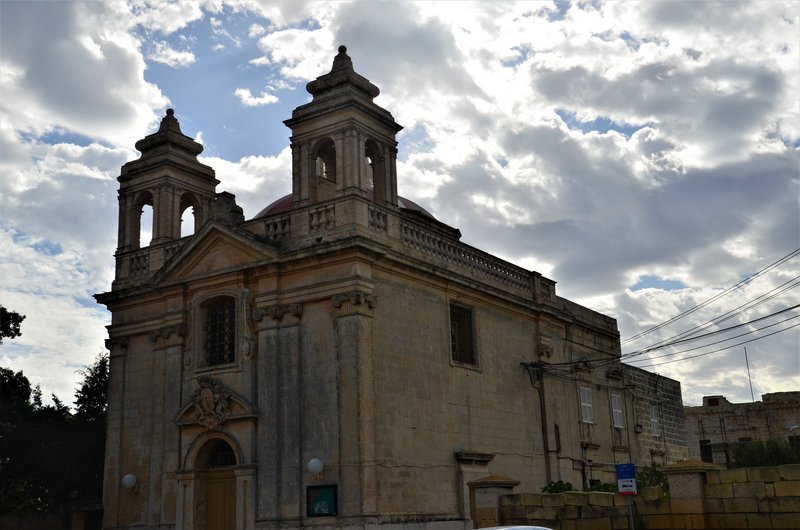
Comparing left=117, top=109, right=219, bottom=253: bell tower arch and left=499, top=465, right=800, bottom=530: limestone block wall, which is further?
left=117, top=109, right=219, bottom=253: bell tower arch

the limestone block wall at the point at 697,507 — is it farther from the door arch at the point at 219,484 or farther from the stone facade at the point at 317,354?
the door arch at the point at 219,484

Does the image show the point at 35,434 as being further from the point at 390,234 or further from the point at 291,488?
the point at 390,234

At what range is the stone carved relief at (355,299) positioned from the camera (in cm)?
2123

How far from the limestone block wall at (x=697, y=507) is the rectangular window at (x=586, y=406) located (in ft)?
36.0

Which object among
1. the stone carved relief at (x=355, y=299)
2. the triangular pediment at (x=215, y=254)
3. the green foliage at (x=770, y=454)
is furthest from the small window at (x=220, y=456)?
the green foliage at (x=770, y=454)

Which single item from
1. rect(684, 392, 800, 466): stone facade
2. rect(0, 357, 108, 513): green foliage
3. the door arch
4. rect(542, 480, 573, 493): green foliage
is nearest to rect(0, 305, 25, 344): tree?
rect(0, 357, 108, 513): green foliage

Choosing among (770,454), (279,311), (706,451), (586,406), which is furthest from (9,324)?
(706,451)

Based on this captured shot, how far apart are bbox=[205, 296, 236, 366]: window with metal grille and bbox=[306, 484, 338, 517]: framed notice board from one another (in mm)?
4277

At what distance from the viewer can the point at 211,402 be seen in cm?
2278

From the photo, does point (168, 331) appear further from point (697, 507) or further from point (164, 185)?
point (697, 507)

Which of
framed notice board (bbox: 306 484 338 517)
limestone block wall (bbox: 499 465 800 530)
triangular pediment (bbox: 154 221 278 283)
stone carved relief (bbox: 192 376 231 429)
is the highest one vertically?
triangular pediment (bbox: 154 221 278 283)

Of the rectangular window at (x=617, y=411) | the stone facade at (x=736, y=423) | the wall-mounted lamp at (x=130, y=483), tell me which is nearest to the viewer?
the wall-mounted lamp at (x=130, y=483)

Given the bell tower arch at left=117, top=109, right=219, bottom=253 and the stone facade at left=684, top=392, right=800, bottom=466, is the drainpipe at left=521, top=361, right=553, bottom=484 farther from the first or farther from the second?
the stone facade at left=684, top=392, right=800, bottom=466

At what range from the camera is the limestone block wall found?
16828 mm
